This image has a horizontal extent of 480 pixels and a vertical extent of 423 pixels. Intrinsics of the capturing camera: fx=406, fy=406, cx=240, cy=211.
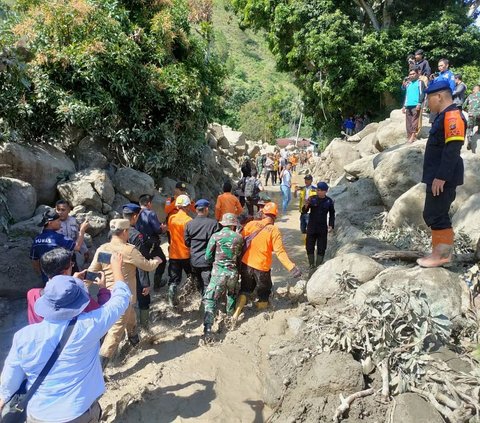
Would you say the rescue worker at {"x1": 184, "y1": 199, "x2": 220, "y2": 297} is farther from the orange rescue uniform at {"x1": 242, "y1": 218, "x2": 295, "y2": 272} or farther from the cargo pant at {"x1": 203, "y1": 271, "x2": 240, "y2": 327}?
the orange rescue uniform at {"x1": 242, "y1": 218, "x2": 295, "y2": 272}

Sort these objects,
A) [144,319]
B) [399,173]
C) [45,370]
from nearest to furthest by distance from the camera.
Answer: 1. [45,370]
2. [144,319]
3. [399,173]

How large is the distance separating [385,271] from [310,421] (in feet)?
7.49

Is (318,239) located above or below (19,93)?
below

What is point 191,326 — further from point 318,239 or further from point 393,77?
point 393,77

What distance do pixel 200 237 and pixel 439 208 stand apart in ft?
9.79

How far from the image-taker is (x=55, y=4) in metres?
9.08

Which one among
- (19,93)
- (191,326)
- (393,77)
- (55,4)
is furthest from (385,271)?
(393,77)

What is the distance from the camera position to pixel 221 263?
528cm

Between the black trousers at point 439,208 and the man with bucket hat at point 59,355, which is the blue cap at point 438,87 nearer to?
the black trousers at point 439,208

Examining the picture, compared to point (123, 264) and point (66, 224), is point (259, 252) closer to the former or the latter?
point (123, 264)

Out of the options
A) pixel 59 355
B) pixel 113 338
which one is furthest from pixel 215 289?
pixel 59 355

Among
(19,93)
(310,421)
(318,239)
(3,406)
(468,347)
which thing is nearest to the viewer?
(3,406)

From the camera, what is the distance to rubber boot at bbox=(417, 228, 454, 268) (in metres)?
4.46

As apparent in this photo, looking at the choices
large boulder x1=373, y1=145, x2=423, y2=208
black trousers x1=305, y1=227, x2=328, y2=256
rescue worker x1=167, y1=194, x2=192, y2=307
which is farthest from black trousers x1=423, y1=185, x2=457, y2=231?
large boulder x1=373, y1=145, x2=423, y2=208
